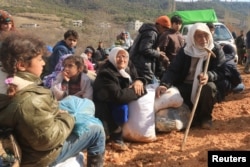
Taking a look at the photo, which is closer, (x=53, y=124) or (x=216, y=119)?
(x=53, y=124)

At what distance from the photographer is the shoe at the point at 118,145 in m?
3.99

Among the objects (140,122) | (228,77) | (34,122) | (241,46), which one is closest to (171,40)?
(228,77)

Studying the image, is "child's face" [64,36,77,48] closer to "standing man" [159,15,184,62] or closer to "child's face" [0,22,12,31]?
"child's face" [0,22,12,31]

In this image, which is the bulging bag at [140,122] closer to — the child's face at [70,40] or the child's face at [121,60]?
the child's face at [121,60]

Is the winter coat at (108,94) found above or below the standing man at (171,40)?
below

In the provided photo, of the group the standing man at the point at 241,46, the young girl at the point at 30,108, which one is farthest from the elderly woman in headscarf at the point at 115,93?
the standing man at the point at 241,46

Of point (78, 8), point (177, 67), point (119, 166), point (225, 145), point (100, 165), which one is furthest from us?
point (78, 8)

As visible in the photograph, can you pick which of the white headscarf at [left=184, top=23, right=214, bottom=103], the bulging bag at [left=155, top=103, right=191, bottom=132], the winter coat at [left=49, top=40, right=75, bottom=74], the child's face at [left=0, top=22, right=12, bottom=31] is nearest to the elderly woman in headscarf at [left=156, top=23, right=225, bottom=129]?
the white headscarf at [left=184, top=23, right=214, bottom=103]

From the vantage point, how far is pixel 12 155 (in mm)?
2250

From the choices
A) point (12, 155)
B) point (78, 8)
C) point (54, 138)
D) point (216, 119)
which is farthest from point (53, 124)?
point (78, 8)

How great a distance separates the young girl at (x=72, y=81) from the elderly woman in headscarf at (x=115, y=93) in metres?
0.11

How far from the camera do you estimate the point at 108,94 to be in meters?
3.92

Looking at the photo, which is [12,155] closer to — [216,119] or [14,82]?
[14,82]

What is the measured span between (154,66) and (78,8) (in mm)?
70993
